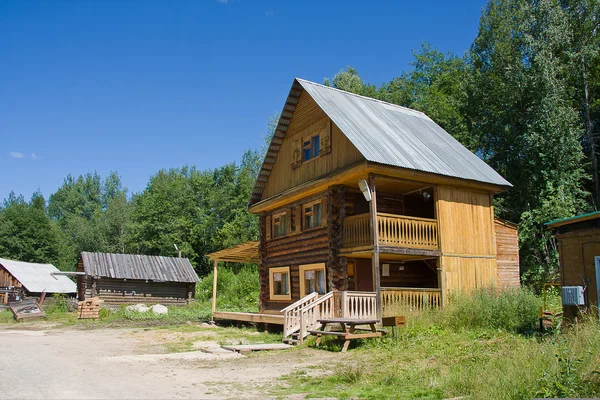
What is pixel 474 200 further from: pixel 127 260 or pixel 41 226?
pixel 41 226

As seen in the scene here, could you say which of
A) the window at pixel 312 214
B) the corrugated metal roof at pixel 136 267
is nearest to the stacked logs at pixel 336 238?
the window at pixel 312 214

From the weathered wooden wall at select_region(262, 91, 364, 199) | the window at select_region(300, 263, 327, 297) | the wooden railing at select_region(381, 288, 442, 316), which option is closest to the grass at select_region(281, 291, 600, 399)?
the wooden railing at select_region(381, 288, 442, 316)

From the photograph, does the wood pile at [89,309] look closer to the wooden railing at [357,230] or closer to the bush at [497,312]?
the wooden railing at [357,230]

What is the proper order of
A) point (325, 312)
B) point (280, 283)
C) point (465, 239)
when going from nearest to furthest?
point (325, 312), point (465, 239), point (280, 283)

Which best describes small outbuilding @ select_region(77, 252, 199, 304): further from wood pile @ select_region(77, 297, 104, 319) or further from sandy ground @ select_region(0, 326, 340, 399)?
sandy ground @ select_region(0, 326, 340, 399)

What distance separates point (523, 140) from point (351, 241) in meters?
17.6

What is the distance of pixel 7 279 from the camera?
46.1m

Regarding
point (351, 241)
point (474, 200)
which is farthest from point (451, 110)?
point (351, 241)

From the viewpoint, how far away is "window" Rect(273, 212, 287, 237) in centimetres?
2579

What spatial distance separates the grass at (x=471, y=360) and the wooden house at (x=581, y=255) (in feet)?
5.47

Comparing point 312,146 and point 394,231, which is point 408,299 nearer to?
point 394,231

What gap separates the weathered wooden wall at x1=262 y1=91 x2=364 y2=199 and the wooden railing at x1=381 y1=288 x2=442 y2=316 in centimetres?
465

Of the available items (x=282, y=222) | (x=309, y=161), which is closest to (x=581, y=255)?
(x=309, y=161)

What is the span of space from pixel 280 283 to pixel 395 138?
8907 millimetres
